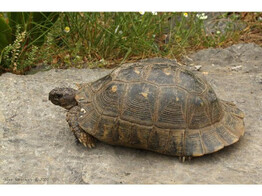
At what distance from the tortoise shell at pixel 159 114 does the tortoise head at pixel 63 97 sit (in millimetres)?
323

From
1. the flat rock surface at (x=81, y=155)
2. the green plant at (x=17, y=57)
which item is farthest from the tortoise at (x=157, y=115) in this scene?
the green plant at (x=17, y=57)

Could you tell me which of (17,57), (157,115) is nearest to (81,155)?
(157,115)

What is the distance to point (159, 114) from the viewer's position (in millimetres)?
3273

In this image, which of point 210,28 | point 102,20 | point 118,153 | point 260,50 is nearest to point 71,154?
point 118,153

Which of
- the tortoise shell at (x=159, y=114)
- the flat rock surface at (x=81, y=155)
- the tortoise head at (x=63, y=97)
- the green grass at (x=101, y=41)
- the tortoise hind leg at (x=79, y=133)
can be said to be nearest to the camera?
the flat rock surface at (x=81, y=155)

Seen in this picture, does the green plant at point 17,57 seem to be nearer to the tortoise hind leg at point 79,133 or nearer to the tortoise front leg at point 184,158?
the tortoise hind leg at point 79,133

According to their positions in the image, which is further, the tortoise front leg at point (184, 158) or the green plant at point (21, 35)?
the green plant at point (21, 35)

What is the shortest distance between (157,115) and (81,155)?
82cm

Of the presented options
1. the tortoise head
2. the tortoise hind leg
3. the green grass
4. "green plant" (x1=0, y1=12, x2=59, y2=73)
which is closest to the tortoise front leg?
the tortoise hind leg

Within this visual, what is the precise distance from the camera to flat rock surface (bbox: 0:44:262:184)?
122 inches

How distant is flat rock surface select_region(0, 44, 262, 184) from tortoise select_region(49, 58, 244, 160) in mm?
130

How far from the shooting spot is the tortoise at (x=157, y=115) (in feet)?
10.8

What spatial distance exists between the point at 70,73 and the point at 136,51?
43.4 inches

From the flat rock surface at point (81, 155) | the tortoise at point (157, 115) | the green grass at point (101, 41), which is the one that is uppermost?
the green grass at point (101, 41)
